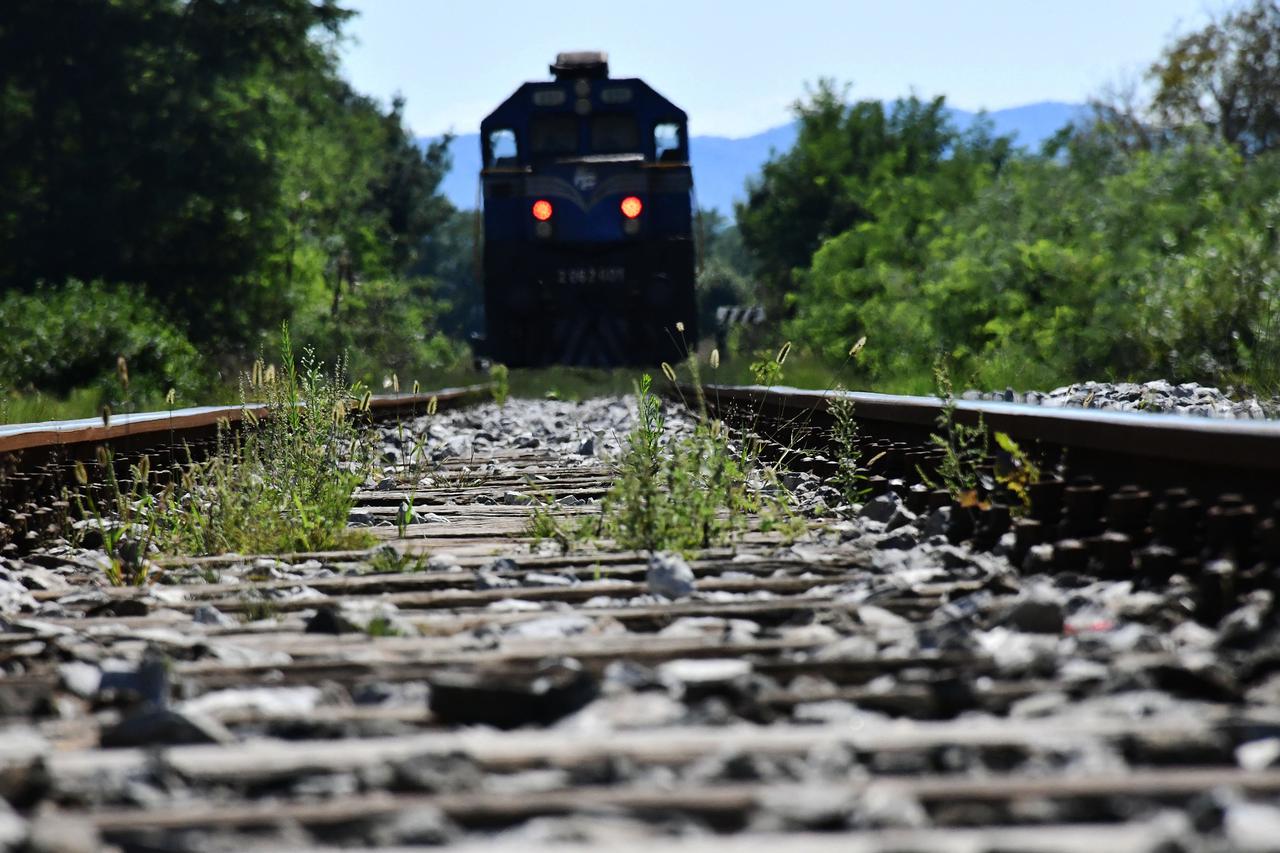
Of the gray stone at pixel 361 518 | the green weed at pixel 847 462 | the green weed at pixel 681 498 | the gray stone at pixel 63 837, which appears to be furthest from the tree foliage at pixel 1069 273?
the gray stone at pixel 63 837

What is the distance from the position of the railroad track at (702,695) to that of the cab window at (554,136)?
1526 centimetres

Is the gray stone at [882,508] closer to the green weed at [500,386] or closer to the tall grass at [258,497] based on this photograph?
the tall grass at [258,497]

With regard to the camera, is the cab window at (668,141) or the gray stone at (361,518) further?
the cab window at (668,141)

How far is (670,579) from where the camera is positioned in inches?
163

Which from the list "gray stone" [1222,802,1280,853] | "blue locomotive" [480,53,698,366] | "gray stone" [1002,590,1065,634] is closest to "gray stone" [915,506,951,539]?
"gray stone" [1002,590,1065,634]

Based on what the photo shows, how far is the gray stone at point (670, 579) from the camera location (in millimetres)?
4102

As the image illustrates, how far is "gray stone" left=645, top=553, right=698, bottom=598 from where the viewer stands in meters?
4.10

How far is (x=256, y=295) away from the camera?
25797 millimetres

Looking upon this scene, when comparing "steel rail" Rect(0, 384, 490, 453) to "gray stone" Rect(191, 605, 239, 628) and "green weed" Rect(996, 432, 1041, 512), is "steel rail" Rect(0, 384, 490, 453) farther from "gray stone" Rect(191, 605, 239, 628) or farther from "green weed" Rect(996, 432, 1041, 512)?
"green weed" Rect(996, 432, 1041, 512)

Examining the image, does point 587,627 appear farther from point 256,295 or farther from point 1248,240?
point 256,295

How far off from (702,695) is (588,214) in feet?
56.7

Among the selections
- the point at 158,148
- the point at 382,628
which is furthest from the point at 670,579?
the point at 158,148

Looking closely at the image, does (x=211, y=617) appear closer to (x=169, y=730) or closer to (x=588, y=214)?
(x=169, y=730)

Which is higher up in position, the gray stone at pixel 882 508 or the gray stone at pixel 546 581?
the gray stone at pixel 882 508
